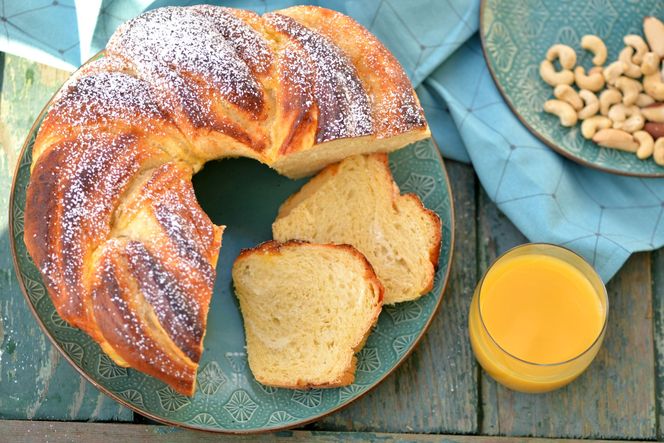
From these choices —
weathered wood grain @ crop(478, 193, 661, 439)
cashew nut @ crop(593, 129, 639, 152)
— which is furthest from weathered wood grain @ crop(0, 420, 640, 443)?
cashew nut @ crop(593, 129, 639, 152)

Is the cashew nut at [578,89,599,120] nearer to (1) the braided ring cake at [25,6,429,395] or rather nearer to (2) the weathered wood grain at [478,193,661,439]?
(2) the weathered wood grain at [478,193,661,439]

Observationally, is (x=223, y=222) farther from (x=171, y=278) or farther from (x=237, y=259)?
(x=171, y=278)

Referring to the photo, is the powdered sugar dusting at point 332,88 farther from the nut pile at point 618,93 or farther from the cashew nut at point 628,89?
the cashew nut at point 628,89

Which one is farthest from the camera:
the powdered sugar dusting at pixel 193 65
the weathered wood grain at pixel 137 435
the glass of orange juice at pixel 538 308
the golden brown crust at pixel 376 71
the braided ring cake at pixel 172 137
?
the weathered wood grain at pixel 137 435

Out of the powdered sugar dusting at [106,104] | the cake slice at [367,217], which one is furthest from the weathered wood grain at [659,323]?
the powdered sugar dusting at [106,104]

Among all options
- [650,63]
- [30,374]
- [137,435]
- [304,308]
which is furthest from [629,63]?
[30,374]

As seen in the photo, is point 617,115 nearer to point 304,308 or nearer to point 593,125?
point 593,125

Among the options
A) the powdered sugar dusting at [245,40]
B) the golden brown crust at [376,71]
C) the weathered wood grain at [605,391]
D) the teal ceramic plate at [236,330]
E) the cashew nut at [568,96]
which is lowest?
the weathered wood grain at [605,391]
